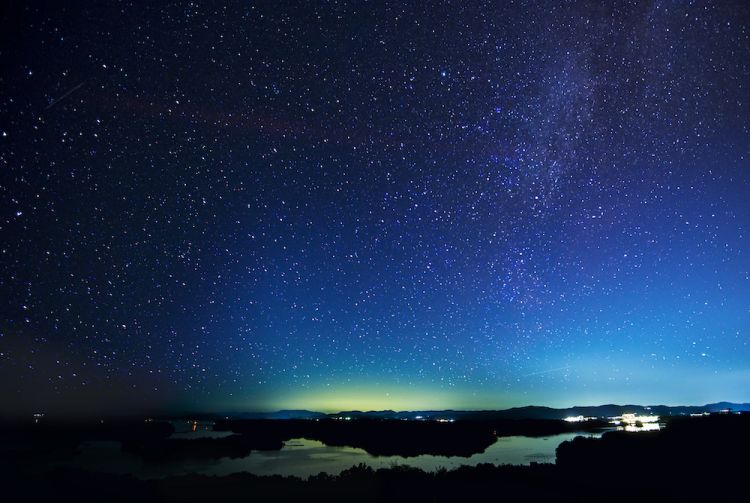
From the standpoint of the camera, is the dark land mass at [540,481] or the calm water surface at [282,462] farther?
the calm water surface at [282,462]

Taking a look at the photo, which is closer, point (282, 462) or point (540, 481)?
point (540, 481)

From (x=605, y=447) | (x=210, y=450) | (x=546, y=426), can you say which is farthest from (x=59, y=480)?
(x=546, y=426)

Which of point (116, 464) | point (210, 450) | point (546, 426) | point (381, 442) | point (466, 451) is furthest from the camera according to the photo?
point (546, 426)

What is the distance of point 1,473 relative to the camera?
22.3 m

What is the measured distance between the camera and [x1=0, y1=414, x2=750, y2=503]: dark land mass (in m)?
14.8

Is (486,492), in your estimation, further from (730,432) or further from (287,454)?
(287,454)

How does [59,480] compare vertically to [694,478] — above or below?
below

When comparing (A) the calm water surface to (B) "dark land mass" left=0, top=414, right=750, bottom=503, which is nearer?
(B) "dark land mass" left=0, top=414, right=750, bottom=503

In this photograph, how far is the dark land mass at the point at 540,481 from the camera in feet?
48.5

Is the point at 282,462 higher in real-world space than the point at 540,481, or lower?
lower

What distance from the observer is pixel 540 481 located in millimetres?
17688

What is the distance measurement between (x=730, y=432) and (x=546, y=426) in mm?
59976

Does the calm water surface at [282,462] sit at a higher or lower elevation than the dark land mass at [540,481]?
lower

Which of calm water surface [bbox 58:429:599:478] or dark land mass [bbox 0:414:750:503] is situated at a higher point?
dark land mass [bbox 0:414:750:503]
